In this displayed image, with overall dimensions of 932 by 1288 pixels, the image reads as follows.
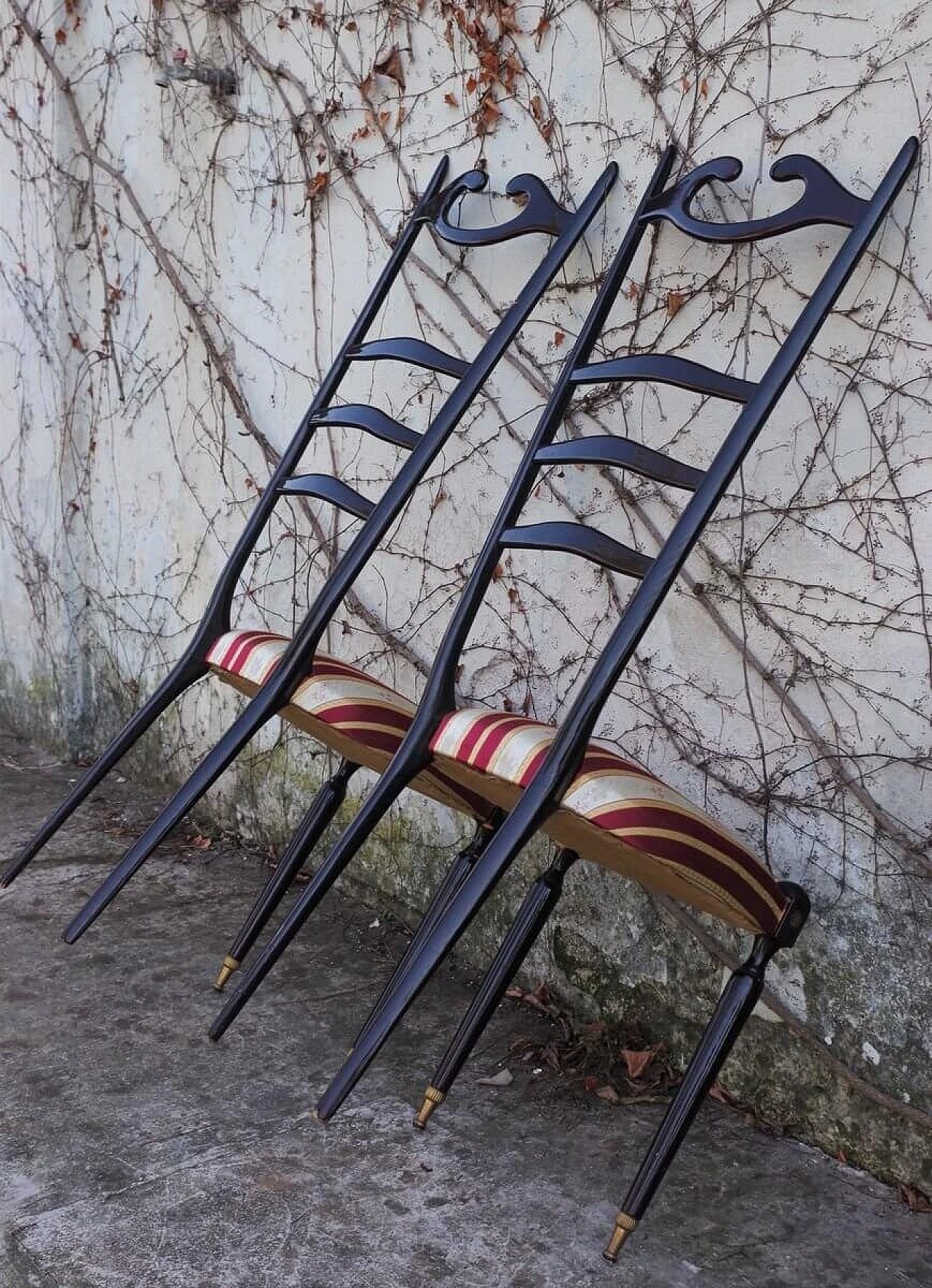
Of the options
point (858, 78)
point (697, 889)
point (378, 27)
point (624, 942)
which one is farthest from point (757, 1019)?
point (378, 27)

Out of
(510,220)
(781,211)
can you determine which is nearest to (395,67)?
(510,220)

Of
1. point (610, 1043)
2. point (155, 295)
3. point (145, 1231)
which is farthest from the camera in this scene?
point (155, 295)

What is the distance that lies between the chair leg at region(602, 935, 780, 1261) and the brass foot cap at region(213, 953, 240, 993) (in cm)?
91

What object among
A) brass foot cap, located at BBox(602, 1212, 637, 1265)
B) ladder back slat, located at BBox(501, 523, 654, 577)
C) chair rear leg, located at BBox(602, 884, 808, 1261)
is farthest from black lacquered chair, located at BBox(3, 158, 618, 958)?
brass foot cap, located at BBox(602, 1212, 637, 1265)

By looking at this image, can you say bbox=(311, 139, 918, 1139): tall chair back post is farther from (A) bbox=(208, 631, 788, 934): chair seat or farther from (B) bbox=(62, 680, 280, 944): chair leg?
(B) bbox=(62, 680, 280, 944): chair leg

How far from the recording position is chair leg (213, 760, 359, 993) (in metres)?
2.18

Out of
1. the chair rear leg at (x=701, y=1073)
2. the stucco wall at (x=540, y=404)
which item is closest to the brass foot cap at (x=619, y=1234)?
the chair rear leg at (x=701, y=1073)

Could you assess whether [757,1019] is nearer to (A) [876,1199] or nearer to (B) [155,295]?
(A) [876,1199]

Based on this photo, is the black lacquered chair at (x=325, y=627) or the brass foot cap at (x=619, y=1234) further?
the black lacquered chair at (x=325, y=627)

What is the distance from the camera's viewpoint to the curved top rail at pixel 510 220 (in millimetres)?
2127

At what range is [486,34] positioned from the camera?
230 cm

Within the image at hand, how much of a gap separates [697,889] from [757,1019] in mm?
581

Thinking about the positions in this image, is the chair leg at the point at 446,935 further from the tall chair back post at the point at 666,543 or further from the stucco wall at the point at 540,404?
the stucco wall at the point at 540,404

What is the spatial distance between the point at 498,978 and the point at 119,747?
76cm
